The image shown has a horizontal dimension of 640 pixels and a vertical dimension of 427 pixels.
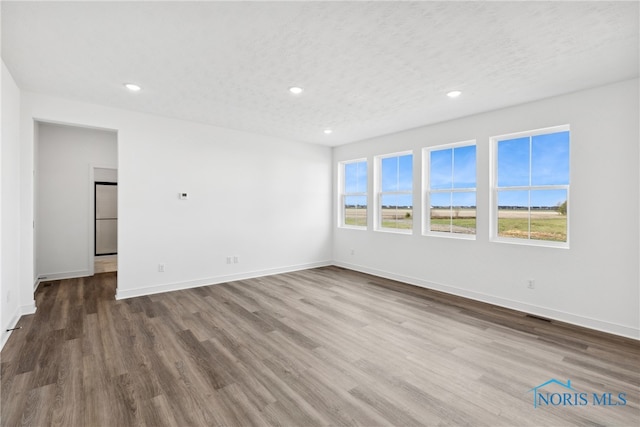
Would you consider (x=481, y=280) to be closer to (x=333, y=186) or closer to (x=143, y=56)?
(x=333, y=186)

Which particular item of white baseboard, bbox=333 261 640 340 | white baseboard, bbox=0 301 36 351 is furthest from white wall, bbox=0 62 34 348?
white baseboard, bbox=333 261 640 340

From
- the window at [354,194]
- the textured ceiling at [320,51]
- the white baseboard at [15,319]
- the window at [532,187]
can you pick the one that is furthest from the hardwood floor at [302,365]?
the textured ceiling at [320,51]

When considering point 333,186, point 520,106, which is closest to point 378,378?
point 520,106

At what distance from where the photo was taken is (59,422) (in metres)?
1.80

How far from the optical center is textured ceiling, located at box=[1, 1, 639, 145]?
2.05 meters

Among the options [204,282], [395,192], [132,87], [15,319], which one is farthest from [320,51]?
[15,319]

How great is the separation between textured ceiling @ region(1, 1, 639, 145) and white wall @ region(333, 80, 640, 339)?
12.5 inches

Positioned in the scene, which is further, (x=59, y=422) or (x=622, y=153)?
(x=622, y=153)

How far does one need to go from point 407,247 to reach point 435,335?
88.4 inches

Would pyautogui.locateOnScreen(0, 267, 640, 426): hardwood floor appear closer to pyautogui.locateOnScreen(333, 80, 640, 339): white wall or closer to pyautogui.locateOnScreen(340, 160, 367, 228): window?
pyautogui.locateOnScreen(333, 80, 640, 339): white wall

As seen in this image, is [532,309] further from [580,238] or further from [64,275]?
[64,275]

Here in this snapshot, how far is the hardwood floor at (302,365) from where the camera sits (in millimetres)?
1899

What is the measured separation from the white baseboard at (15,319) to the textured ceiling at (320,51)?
8.75 feet

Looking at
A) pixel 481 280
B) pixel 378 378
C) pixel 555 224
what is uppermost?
pixel 555 224
